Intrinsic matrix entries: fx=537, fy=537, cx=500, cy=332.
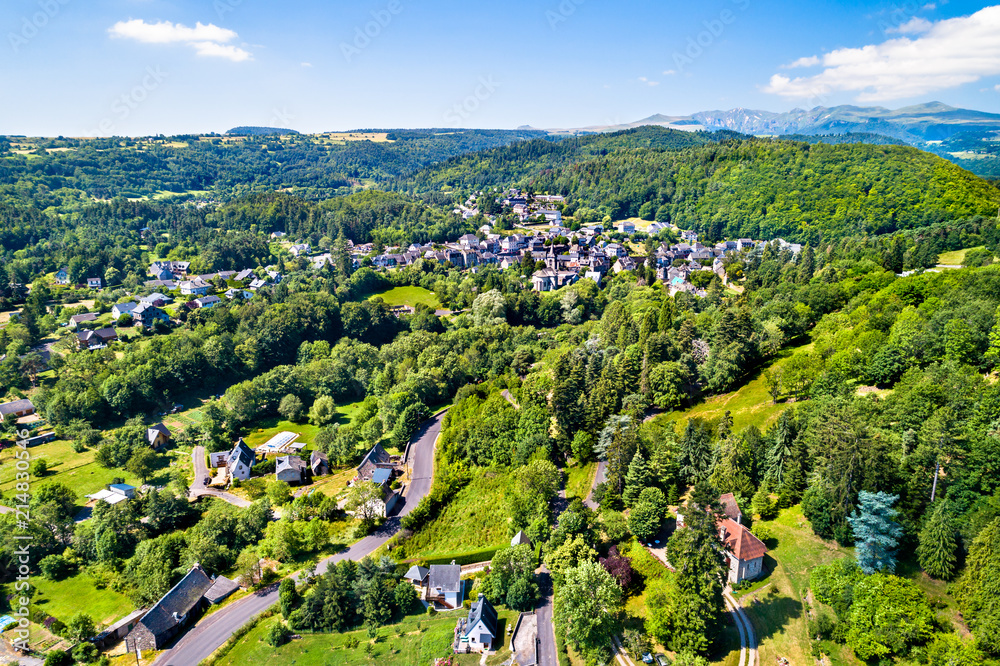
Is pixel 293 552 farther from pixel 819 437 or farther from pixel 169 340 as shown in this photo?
pixel 169 340

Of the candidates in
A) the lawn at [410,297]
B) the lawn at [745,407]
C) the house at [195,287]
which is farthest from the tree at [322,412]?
the house at [195,287]

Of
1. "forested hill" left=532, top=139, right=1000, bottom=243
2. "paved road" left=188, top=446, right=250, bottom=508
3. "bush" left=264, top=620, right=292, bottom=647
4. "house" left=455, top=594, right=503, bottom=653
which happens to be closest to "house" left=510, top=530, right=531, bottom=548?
"house" left=455, top=594, right=503, bottom=653

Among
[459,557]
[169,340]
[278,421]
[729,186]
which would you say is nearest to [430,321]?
[278,421]

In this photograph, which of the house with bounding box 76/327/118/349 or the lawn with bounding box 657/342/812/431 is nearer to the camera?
the lawn with bounding box 657/342/812/431

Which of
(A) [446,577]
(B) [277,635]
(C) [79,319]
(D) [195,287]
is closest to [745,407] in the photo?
(A) [446,577]

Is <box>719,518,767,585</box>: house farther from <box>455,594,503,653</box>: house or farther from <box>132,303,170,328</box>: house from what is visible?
<box>132,303,170,328</box>: house

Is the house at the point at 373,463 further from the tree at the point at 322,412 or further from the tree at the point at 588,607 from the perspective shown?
the tree at the point at 588,607
